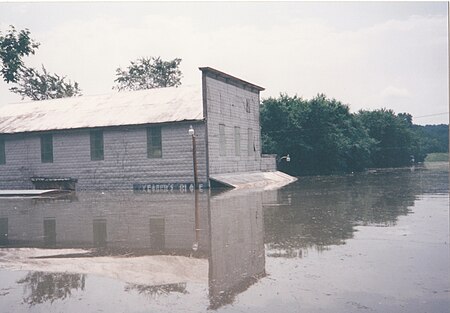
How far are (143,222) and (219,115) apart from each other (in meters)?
16.4

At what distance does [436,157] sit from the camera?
8819 cm

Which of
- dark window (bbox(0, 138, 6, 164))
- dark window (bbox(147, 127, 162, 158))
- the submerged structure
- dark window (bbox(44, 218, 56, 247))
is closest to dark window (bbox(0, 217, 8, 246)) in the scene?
dark window (bbox(44, 218, 56, 247))

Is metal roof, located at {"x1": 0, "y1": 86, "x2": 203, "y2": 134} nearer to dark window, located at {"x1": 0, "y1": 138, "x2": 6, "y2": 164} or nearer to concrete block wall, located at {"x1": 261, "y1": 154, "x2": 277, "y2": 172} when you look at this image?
dark window, located at {"x1": 0, "y1": 138, "x2": 6, "y2": 164}

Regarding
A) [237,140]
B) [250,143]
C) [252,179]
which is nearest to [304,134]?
[250,143]

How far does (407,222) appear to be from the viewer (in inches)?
415

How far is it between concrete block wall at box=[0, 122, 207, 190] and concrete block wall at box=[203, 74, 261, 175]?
1.31 metres

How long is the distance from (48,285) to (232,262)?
2747mm

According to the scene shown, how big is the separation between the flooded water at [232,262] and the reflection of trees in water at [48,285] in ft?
0.05

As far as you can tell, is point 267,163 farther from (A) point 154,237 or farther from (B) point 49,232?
(A) point 154,237

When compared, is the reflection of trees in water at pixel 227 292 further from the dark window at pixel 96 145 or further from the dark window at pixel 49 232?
the dark window at pixel 96 145

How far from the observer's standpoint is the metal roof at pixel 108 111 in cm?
2687

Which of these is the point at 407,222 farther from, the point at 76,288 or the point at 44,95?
the point at 44,95

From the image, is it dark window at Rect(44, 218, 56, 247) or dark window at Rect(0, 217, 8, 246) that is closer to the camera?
dark window at Rect(44, 218, 56, 247)

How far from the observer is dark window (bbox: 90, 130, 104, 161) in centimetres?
2780
